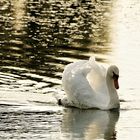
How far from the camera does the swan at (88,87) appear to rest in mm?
15961

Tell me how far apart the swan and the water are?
0.72 feet

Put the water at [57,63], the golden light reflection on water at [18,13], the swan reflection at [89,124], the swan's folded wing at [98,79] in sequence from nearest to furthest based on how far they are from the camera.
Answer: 1. the swan reflection at [89,124]
2. the water at [57,63]
3. the swan's folded wing at [98,79]
4. the golden light reflection on water at [18,13]

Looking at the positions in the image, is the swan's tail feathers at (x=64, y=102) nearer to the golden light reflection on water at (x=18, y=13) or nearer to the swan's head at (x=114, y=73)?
the swan's head at (x=114, y=73)

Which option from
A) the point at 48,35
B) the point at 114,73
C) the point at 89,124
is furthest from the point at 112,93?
the point at 48,35

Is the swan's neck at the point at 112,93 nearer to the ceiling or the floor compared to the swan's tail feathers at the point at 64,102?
nearer to the ceiling

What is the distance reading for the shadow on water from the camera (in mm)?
20250

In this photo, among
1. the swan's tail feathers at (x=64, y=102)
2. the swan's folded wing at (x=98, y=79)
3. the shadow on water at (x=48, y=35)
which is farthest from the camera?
the shadow on water at (x=48, y=35)

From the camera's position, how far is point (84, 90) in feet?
52.3

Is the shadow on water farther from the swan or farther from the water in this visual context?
the swan

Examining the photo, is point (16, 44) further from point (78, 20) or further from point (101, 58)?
point (78, 20)

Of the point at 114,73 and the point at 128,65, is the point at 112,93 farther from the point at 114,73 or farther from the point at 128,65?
the point at 128,65

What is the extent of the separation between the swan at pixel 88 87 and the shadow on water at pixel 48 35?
1462 millimetres

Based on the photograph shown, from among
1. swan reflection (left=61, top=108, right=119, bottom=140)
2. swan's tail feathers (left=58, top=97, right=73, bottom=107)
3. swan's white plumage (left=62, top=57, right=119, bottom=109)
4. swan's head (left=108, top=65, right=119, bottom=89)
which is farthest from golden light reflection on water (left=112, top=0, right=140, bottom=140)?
swan's tail feathers (left=58, top=97, right=73, bottom=107)

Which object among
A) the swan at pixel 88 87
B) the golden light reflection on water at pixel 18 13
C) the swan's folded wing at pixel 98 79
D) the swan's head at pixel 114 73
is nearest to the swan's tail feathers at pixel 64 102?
the swan at pixel 88 87
